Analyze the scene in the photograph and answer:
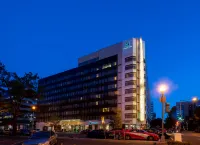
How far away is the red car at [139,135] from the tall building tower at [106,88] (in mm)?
76398

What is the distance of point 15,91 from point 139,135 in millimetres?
32859

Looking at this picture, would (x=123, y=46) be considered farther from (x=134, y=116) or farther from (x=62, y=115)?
(x=62, y=115)

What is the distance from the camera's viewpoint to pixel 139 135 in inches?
1581

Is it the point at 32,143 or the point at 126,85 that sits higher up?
the point at 126,85

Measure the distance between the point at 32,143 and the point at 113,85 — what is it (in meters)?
109

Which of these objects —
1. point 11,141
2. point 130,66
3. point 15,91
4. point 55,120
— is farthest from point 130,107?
point 11,141

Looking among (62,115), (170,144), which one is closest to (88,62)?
(62,115)

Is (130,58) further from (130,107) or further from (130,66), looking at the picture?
(130,107)

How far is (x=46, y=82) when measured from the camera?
170375 mm

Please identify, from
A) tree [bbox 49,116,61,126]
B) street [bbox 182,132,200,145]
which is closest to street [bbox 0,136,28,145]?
street [bbox 182,132,200,145]

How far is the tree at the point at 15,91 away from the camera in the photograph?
63.3 m

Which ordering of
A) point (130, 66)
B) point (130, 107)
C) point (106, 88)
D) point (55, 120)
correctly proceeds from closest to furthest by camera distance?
point (130, 107) → point (130, 66) → point (106, 88) → point (55, 120)

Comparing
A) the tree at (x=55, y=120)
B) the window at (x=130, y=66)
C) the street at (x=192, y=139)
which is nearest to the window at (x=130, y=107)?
the window at (x=130, y=66)

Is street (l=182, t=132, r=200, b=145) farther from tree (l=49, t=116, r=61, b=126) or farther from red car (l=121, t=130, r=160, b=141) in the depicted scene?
tree (l=49, t=116, r=61, b=126)
